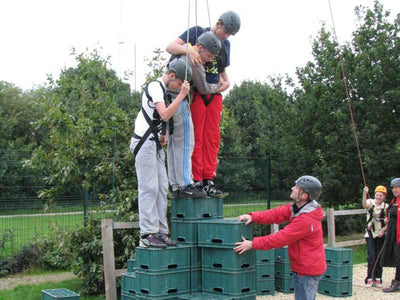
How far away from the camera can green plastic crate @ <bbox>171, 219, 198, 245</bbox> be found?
19.7 feet

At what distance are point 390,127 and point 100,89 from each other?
328 inches

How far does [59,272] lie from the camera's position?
36.9 feet

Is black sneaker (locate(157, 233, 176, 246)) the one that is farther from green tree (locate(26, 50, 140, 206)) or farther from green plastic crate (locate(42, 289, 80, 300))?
green tree (locate(26, 50, 140, 206))

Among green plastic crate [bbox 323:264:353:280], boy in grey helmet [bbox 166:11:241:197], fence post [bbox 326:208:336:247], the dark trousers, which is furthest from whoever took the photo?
fence post [bbox 326:208:336:247]

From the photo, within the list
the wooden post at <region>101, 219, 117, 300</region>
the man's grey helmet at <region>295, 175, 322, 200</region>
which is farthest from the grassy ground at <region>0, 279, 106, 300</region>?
the man's grey helmet at <region>295, 175, 322, 200</region>

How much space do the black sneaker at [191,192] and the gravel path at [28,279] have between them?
5125mm

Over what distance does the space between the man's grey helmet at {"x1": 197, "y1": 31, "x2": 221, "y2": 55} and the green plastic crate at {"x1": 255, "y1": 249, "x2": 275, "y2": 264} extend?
4.39 metres

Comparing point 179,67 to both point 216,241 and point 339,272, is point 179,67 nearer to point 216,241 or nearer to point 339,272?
point 216,241

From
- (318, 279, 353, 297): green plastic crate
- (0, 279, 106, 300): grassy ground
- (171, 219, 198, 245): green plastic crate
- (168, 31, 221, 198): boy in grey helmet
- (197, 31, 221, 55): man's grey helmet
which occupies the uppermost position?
(197, 31, 221, 55): man's grey helmet

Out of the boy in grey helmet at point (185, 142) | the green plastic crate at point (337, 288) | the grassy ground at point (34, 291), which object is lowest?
the green plastic crate at point (337, 288)

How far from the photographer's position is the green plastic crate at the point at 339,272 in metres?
9.18

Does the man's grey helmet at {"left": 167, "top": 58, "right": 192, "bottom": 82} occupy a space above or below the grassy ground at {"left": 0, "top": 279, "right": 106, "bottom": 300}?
above

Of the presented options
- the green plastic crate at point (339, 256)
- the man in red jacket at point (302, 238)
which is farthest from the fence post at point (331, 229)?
the man in red jacket at point (302, 238)

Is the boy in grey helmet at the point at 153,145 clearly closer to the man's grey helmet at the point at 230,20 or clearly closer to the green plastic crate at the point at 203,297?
the green plastic crate at the point at 203,297
